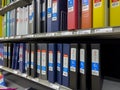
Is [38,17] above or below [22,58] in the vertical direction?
above

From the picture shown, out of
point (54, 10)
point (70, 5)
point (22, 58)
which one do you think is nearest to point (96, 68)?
point (70, 5)

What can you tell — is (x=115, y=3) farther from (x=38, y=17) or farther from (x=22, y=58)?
(x=22, y=58)

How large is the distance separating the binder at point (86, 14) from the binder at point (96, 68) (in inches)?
4.8

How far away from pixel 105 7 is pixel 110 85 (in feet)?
1.36

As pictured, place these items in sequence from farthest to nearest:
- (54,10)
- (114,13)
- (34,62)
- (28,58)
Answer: (28,58)
(34,62)
(54,10)
(114,13)

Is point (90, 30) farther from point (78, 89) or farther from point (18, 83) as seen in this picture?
point (18, 83)

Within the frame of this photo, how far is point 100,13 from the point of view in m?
1.10

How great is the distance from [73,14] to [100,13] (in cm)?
24

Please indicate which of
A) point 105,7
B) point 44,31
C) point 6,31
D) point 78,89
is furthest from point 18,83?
point 105,7

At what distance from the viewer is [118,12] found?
3.34 ft

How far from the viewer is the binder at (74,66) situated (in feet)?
4.39

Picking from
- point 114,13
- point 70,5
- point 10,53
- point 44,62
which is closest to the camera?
point 114,13

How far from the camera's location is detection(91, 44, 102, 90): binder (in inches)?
46.9

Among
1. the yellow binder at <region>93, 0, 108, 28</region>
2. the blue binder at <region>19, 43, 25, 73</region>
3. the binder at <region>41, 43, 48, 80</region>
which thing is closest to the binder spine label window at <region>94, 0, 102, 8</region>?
the yellow binder at <region>93, 0, 108, 28</region>
